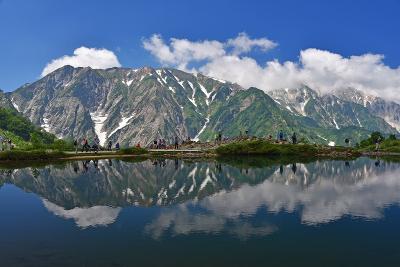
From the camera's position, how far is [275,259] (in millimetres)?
38969

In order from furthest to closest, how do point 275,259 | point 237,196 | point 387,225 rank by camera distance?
point 237,196 < point 387,225 < point 275,259

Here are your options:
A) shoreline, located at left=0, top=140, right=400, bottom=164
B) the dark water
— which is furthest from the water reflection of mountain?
shoreline, located at left=0, top=140, right=400, bottom=164

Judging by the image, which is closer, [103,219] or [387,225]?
[387,225]

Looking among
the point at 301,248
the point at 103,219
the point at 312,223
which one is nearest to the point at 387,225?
the point at 312,223

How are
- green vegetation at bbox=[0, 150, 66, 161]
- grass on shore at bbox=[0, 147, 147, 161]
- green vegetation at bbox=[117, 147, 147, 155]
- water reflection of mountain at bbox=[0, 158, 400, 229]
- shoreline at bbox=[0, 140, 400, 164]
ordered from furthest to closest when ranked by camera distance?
green vegetation at bbox=[117, 147, 147, 155] → shoreline at bbox=[0, 140, 400, 164] → grass on shore at bbox=[0, 147, 147, 161] → green vegetation at bbox=[0, 150, 66, 161] → water reflection of mountain at bbox=[0, 158, 400, 229]

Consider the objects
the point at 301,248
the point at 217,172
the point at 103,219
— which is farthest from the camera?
the point at 217,172

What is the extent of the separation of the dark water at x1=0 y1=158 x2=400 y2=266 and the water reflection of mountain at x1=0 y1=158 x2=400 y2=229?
192 mm

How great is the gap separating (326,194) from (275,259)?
4386cm

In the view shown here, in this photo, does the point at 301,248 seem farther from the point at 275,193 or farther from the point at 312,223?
the point at 275,193

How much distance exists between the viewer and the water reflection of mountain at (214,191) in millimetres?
63688

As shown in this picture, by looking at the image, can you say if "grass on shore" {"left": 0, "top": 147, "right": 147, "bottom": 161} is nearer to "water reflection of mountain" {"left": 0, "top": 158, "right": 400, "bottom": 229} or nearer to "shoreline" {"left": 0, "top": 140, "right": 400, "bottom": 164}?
Answer: "shoreline" {"left": 0, "top": 140, "right": 400, "bottom": 164}


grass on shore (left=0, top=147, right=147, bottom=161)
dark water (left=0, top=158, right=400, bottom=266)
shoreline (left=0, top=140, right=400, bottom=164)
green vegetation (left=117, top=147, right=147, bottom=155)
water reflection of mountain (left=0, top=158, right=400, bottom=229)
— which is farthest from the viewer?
green vegetation (left=117, top=147, right=147, bottom=155)

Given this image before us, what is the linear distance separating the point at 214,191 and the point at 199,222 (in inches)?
1112

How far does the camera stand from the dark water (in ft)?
132
